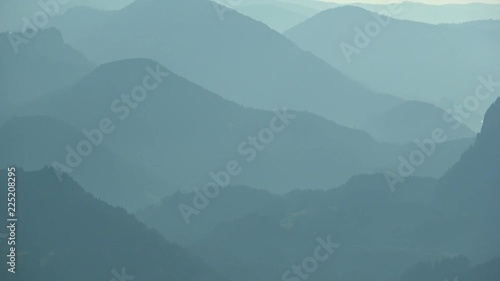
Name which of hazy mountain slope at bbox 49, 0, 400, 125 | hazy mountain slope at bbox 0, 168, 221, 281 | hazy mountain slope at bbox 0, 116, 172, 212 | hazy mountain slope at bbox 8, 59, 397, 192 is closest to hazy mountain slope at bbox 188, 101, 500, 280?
hazy mountain slope at bbox 0, 168, 221, 281

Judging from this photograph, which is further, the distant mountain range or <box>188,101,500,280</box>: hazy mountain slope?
<box>188,101,500,280</box>: hazy mountain slope

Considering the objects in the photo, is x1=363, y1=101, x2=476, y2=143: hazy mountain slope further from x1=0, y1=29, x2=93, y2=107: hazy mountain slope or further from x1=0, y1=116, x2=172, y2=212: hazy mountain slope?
x1=0, y1=29, x2=93, y2=107: hazy mountain slope

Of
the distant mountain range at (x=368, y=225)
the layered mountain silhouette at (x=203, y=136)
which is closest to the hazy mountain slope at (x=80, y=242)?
the distant mountain range at (x=368, y=225)

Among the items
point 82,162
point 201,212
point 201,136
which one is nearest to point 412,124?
point 201,136

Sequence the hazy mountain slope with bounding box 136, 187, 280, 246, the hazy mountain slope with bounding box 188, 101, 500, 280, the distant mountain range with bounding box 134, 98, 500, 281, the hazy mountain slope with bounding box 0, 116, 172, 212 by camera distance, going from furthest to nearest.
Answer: the hazy mountain slope with bounding box 0, 116, 172, 212
the hazy mountain slope with bounding box 136, 187, 280, 246
the hazy mountain slope with bounding box 188, 101, 500, 280
the distant mountain range with bounding box 134, 98, 500, 281

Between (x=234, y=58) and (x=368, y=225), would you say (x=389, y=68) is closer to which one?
(x=234, y=58)

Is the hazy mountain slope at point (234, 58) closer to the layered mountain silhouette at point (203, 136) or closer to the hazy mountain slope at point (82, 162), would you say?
the layered mountain silhouette at point (203, 136)

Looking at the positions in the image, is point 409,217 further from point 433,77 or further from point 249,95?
point 433,77
